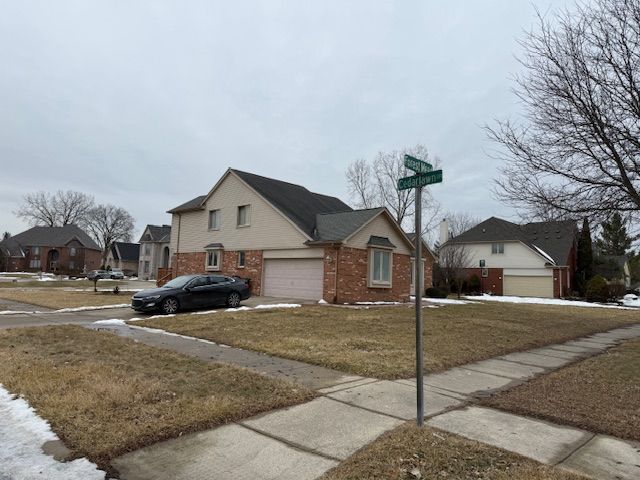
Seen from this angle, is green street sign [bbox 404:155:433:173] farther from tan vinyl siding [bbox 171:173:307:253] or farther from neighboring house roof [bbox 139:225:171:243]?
neighboring house roof [bbox 139:225:171:243]

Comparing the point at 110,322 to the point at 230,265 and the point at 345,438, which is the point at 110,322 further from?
the point at 230,265

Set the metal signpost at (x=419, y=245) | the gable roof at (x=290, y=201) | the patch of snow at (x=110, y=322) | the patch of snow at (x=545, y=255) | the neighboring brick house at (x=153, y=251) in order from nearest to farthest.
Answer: the metal signpost at (x=419, y=245) → the patch of snow at (x=110, y=322) → the gable roof at (x=290, y=201) → the patch of snow at (x=545, y=255) → the neighboring brick house at (x=153, y=251)

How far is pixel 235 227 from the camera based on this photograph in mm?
25266

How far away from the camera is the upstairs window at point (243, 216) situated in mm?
24766

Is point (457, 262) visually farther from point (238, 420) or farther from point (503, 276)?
point (238, 420)

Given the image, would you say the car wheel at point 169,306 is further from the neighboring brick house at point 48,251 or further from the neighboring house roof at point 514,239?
the neighboring brick house at point 48,251

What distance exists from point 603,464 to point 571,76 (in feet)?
35.2

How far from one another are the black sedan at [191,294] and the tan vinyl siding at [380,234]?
5.39 m

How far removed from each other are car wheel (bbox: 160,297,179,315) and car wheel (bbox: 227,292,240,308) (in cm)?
225

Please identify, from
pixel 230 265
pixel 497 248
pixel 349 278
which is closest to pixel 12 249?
pixel 230 265

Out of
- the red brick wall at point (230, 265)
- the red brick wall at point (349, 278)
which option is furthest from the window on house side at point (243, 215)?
the red brick wall at point (349, 278)

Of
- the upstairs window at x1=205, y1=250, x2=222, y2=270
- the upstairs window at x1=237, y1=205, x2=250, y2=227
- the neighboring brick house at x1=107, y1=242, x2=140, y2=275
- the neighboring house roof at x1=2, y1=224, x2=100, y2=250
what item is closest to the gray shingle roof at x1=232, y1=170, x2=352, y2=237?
the upstairs window at x1=237, y1=205, x2=250, y2=227

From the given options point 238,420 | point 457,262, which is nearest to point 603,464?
point 238,420

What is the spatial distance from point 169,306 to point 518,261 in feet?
117
